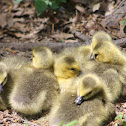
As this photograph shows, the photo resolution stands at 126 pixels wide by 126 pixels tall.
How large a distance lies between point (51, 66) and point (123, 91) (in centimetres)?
107

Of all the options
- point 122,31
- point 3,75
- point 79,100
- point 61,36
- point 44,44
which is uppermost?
point 122,31

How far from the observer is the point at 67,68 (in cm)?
323

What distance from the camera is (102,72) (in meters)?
3.19

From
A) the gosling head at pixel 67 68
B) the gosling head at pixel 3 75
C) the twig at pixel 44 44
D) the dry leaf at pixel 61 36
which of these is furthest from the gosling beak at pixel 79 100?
the dry leaf at pixel 61 36

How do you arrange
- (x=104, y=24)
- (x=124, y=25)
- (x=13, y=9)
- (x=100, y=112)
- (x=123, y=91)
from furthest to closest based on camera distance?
(x=13, y=9), (x=104, y=24), (x=124, y=25), (x=123, y=91), (x=100, y=112)

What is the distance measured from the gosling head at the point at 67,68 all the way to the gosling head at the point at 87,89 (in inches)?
17.5

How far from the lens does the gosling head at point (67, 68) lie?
10.5 ft

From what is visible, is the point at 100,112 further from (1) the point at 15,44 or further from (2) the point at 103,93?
(1) the point at 15,44

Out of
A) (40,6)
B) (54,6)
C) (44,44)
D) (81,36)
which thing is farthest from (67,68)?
(54,6)

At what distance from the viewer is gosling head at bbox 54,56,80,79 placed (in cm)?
321

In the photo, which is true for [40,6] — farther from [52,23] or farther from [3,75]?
[3,75]

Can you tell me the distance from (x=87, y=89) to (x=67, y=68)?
625mm

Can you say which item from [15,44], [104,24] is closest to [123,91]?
[104,24]

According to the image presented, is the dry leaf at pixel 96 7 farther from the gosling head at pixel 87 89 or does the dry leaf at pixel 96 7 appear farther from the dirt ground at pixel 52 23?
the gosling head at pixel 87 89
